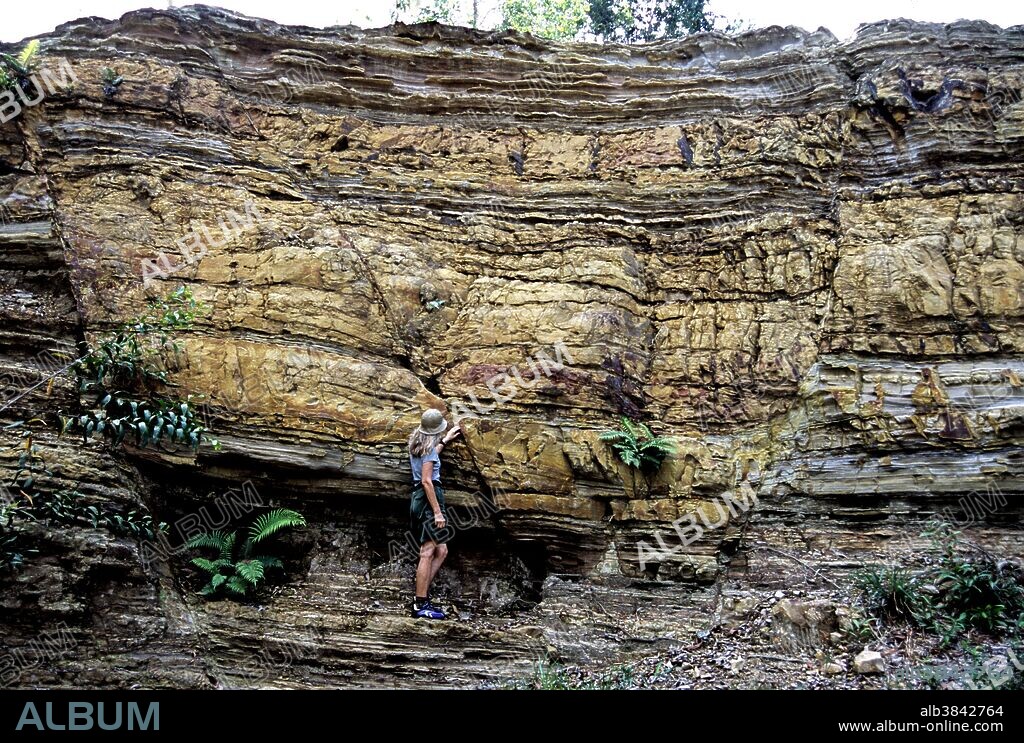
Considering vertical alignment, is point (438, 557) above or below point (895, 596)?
below

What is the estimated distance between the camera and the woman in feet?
27.1

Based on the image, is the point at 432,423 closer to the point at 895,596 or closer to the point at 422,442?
the point at 422,442

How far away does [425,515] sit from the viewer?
838cm

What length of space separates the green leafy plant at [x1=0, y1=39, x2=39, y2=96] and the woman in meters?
6.51

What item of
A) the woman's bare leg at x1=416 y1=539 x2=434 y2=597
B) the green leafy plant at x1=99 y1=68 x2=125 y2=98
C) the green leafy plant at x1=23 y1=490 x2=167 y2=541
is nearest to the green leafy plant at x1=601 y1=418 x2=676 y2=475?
the woman's bare leg at x1=416 y1=539 x2=434 y2=597

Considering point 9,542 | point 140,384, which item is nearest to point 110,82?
point 140,384

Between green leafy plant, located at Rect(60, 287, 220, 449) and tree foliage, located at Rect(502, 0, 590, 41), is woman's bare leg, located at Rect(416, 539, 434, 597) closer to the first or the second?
green leafy plant, located at Rect(60, 287, 220, 449)

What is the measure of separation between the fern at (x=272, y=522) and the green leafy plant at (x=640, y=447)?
11.7ft

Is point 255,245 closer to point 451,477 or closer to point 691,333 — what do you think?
point 451,477

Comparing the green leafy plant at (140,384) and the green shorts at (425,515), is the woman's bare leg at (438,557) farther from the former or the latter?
the green leafy plant at (140,384)

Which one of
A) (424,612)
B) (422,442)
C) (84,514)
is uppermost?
(422,442)

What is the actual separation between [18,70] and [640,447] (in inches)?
346

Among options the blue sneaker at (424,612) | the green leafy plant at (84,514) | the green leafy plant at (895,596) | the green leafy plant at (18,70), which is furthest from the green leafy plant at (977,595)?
the green leafy plant at (18,70)
